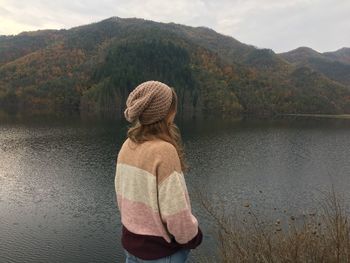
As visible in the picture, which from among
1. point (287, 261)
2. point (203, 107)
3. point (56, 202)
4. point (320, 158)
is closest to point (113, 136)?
point (320, 158)

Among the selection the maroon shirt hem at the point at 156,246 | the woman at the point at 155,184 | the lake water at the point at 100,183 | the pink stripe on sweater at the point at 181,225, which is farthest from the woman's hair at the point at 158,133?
the lake water at the point at 100,183

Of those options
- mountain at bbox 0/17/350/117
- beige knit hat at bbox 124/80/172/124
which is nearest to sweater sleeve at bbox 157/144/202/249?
beige knit hat at bbox 124/80/172/124

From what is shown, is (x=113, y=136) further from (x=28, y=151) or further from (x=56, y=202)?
(x=56, y=202)

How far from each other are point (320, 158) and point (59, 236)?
2853cm

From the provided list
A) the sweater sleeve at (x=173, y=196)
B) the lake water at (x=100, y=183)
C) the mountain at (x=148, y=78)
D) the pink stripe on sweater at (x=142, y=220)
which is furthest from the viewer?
the mountain at (x=148, y=78)

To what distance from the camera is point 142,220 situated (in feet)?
8.16

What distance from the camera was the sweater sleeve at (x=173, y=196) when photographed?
232 centimetres

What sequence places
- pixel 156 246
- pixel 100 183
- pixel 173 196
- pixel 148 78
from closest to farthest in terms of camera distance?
pixel 173 196 < pixel 156 246 < pixel 100 183 < pixel 148 78

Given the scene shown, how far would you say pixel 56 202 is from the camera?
20.5 meters

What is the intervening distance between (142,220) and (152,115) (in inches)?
26.3

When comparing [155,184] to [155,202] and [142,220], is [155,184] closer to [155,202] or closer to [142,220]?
[155,202]

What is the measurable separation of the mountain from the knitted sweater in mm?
94385

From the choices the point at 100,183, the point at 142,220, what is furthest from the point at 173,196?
the point at 100,183

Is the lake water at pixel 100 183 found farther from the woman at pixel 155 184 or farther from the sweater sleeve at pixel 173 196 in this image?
the sweater sleeve at pixel 173 196
